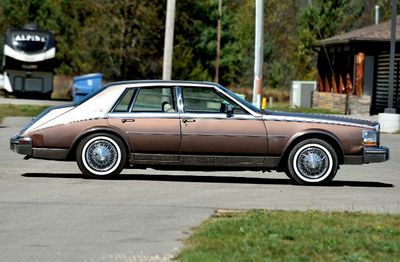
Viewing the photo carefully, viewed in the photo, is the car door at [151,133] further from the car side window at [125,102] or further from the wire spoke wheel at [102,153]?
the wire spoke wheel at [102,153]

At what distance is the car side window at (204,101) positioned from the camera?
47.8 ft

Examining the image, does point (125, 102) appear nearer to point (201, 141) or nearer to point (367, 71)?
point (201, 141)

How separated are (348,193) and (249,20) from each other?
2728 inches

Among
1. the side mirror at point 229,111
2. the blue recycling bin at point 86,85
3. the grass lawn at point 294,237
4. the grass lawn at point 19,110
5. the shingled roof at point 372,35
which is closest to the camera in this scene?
the grass lawn at point 294,237

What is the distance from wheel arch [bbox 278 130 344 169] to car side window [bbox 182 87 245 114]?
82cm

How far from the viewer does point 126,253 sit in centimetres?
868

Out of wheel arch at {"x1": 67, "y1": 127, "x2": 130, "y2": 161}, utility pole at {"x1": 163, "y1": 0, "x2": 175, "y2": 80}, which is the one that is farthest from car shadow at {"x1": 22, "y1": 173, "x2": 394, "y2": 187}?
utility pole at {"x1": 163, "y1": 0, "x2": 175, "y2": 80}

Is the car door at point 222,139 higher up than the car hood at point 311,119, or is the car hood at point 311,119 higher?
the car hood at point 311,119

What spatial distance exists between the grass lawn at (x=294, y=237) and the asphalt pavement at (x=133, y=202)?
12.8 inches

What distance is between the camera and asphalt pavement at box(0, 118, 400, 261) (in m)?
9.03

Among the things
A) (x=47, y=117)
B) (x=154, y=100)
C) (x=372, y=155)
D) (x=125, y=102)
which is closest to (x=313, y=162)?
(x=372, y=155)

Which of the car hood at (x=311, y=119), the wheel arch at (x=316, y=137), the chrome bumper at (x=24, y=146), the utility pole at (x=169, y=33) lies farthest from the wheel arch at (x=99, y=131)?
the utility pole at (x=169, y=33)

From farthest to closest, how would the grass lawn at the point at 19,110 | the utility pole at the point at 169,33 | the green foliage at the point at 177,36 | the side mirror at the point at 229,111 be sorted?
the green foliage at the point at 177,36
the grass lawn at the point at 19,110
the utility pole at the point at 169,33
the side mirror at the point at 229,111

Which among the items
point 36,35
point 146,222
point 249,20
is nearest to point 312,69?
point 249,20
